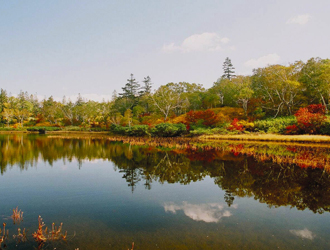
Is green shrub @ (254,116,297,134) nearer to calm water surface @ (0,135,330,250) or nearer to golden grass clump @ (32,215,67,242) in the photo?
calm water surface @ (0,135,330,250)

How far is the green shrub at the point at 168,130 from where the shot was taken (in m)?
32.5

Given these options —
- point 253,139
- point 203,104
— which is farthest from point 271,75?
point 203,104

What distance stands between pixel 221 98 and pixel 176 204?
46.2 meters

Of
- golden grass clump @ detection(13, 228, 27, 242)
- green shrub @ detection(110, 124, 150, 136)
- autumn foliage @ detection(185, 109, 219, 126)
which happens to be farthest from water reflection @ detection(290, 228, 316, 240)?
green shrub @ detection(110, 124, 150, 136)

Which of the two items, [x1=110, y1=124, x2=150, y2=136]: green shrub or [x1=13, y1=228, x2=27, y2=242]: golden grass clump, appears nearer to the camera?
[x1=13, y1=228, x2=27, y2=242]: golden grass clump

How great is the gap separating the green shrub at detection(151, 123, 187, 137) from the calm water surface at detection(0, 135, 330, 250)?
19392mm

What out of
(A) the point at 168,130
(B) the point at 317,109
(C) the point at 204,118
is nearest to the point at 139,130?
(A) the point at 168,130

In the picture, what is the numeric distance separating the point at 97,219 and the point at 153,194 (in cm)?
266

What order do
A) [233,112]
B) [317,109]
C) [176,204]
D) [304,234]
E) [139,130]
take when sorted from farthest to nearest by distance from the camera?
[233,112]
[139,130]
[317,109]
[176,204]
[304,234]

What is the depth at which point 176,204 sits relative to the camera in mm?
7285

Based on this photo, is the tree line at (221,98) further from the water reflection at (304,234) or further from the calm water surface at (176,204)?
the water reflection at (304,234)

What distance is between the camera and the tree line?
106 feet

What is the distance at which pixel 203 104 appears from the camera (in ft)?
181

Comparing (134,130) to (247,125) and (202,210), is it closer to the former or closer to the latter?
(247,125)
